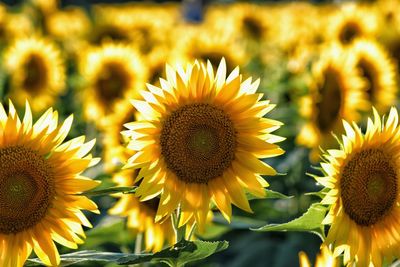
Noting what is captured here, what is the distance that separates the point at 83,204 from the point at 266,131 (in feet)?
1.44

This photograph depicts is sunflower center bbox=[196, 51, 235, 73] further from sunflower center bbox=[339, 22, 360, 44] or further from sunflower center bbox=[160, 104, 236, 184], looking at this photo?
sunflower center bbox=[160, 104, 236, 184]

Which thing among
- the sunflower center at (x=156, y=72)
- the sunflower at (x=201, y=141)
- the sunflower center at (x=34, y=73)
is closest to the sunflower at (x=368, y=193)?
the sunflower at (x=201, y=141)

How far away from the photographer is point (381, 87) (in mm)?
4531

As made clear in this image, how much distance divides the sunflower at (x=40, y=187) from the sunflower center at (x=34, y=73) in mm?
3008

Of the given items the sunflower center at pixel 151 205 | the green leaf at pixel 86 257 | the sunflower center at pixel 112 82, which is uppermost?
the sunflower center at pixel 112 82

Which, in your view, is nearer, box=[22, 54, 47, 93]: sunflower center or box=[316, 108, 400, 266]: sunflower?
box=[316, 108, 400, 266]: sunflower

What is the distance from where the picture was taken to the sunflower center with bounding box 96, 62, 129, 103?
177 inches

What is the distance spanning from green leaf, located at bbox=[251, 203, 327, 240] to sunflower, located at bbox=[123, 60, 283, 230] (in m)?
0.11

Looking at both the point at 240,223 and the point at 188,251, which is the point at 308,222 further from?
the point at 240,223

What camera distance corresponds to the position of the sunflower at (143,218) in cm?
269

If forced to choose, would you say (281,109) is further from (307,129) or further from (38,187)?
(38,187)

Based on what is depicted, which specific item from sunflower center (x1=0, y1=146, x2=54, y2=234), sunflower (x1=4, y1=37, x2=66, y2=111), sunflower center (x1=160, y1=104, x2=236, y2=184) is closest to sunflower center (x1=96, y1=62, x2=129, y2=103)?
sunflower (x1=4, y1=37, x2=66, y2=111)

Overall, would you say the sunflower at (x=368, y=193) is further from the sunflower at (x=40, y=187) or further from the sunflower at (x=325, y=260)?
the sunflower at (x=40, y=187)

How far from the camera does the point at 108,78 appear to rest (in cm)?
454
